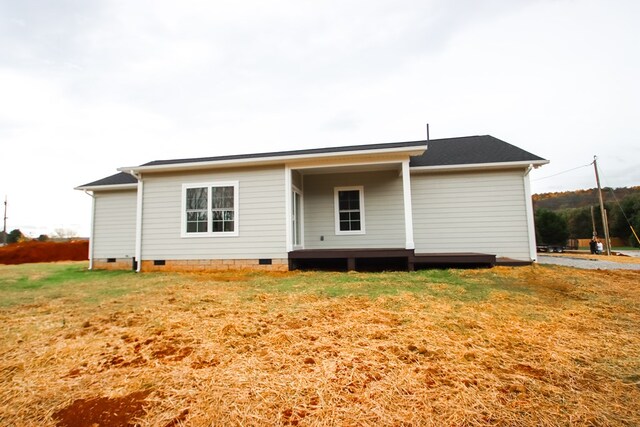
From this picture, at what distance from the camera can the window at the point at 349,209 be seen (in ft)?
29.0

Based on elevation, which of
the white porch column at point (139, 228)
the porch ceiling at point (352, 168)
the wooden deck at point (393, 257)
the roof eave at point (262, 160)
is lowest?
the wooden deck at point (393, 257)

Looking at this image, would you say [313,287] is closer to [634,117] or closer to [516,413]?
[516,413]

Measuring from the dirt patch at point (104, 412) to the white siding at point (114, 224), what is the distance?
30.8 feet

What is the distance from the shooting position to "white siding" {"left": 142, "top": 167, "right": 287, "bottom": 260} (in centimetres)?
780

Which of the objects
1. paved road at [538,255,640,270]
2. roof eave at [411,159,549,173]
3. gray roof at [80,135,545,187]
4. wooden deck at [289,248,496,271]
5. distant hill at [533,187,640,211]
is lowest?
paved road at [538,255,640,270]

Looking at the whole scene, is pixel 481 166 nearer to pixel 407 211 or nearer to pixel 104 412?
pixel 407 211

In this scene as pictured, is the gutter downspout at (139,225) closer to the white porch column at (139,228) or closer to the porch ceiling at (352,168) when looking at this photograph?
the white porch column at (139,228)

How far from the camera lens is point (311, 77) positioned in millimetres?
13234

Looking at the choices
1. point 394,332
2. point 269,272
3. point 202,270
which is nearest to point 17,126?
point 202,270

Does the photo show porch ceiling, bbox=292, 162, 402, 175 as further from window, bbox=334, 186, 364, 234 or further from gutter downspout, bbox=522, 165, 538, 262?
gutter downspout, bbox=522, 165, 538, 262

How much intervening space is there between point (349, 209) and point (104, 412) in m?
7.80

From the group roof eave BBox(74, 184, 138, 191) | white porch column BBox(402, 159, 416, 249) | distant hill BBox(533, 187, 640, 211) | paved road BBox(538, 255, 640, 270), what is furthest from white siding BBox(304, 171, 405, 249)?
distant hill BBox(533, 187, 640, 211)

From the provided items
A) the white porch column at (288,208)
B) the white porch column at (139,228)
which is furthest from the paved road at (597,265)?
the white porch column at (139,228)

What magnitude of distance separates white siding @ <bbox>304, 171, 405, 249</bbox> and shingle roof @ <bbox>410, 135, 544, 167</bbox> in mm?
1112
